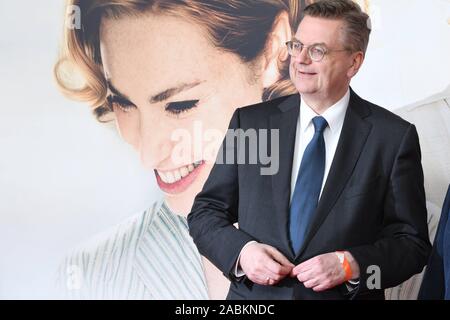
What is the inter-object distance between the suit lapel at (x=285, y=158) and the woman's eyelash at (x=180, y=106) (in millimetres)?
388

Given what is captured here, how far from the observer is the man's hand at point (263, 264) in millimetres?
1685

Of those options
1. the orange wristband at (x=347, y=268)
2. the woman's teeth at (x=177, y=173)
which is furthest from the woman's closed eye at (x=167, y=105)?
the orange wristband at (x=347, y=268)

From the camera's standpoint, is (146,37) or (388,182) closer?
(388,182)

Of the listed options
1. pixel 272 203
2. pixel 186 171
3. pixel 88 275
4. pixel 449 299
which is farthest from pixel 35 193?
pixel 449 299

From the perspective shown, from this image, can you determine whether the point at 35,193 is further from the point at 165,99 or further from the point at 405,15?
the point at 405,15

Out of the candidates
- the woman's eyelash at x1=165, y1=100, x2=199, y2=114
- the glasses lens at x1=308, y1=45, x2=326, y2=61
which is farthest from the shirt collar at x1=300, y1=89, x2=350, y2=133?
the woman's eyelash at x1=165, y1=100, x2=199, y2=114

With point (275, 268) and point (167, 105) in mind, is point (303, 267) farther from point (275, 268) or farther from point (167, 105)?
point (167, 105)

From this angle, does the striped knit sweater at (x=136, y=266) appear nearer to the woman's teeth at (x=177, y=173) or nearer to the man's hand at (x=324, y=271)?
the woman's teeth at (x=177, y=173)

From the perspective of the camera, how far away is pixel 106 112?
2.25 metres

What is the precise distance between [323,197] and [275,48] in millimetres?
640

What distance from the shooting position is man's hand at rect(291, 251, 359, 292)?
66.8 inches

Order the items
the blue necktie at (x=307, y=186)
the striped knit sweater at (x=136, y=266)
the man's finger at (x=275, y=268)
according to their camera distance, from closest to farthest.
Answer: the man's finger at (x=275, y=268), the blue necktie at (x=307, y=186), the striped knit sweater at (x=136, y=266)

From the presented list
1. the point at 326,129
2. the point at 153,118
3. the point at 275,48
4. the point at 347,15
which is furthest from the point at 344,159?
the point at 153,118
